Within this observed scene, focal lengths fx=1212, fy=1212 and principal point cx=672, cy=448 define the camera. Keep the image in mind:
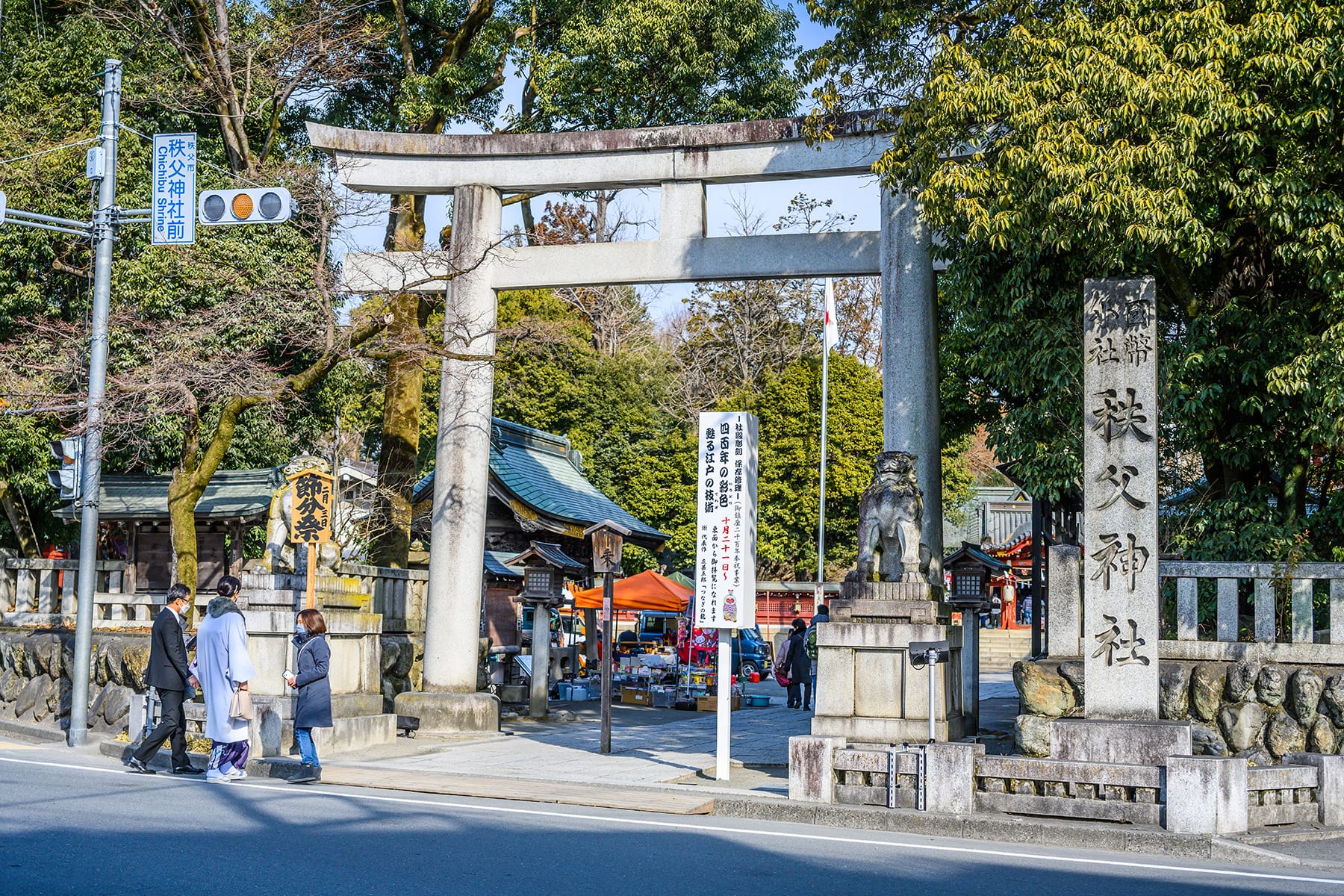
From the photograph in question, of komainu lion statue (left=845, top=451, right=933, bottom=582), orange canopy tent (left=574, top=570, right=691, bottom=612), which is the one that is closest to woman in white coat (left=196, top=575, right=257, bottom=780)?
komainu lion statue (left=845, top=451, right=933, bottom=582)

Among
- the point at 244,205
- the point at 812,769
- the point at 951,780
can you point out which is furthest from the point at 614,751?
the point at 244,205

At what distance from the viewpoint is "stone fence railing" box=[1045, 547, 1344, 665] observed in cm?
1112

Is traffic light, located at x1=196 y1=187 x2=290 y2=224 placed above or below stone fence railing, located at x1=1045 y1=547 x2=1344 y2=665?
above

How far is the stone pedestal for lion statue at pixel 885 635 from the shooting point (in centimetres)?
1232

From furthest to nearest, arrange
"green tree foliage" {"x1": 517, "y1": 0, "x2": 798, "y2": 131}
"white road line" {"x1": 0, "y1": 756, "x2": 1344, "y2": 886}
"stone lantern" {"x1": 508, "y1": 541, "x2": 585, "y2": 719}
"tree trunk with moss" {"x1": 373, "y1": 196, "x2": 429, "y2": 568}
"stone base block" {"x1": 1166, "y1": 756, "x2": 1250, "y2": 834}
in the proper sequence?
"green tree foliage" {"x1": 517, "y1": 0, "x2": 798, "y2": 131}, "tree trunk with moss" {"x1": 373, "y1": 196, "x2": 429, "y2": 568}, "stone lantern" {"x1": 508, "y1": 541, "x2": 585, "y2": 719}, "stone base block" {"x1": 1166, "y1": 756, "x2": 1250, "y2": 834}, "white road line" {"x1": 0, "y1": 756, "x2": 1344, "y2": 886}

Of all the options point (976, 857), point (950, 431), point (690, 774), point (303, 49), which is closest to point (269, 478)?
point (303, 49)

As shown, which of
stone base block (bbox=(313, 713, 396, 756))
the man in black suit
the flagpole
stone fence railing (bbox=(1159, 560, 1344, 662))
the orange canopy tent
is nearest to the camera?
stone fence railing (bbox=(1159, 560, 1344, 662))

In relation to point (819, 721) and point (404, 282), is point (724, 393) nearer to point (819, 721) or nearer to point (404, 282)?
point (404, 282)

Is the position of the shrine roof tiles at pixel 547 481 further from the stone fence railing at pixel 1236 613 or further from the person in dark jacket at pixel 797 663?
the stone fence railing at pixel 1236 613

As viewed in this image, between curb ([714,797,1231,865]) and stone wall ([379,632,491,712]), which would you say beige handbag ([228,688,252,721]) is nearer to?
curb ([714,797,1231,865])

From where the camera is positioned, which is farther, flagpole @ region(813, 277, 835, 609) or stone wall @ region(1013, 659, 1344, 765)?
flagpole @ region(813, 277, 835, 609)

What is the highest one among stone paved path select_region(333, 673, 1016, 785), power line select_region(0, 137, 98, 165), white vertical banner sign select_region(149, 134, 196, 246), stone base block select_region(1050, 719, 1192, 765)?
power line select_region(0, 137, 98, 165)

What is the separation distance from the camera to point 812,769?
33.1ft

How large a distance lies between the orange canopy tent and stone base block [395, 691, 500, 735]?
9.90 meters
